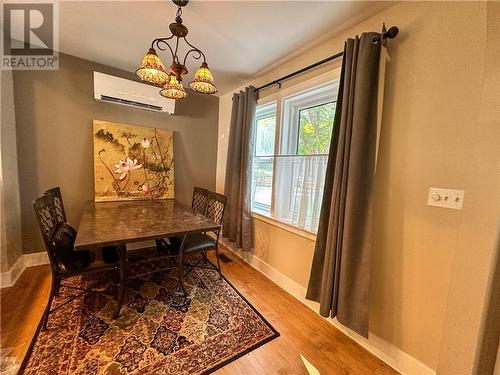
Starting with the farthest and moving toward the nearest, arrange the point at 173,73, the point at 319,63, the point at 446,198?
the point at 319,63, the point at 173,73, the point at 446,198

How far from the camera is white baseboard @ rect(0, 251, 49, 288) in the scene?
6.18ft

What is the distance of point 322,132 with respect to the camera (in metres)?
1.90

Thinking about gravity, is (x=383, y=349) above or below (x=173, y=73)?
below

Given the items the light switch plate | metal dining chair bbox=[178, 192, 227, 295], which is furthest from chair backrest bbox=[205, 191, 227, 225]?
the light switch plate

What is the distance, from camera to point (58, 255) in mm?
1458

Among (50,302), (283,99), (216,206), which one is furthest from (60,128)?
(283,99)

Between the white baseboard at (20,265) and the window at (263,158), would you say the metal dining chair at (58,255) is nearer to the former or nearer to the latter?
the white baseboard at (20,265)

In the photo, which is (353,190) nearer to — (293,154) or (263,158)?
(293,154)

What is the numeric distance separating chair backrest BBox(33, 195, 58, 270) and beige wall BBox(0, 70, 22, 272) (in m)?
0.52

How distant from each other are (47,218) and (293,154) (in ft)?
7.26

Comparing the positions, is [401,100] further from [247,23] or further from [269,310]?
[269,310]

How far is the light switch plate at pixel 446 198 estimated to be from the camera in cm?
111

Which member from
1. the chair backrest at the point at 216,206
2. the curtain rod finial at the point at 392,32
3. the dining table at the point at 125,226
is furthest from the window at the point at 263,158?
the curtain rod finial at the point at 392,32

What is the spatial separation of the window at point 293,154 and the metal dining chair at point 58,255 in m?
1.64
